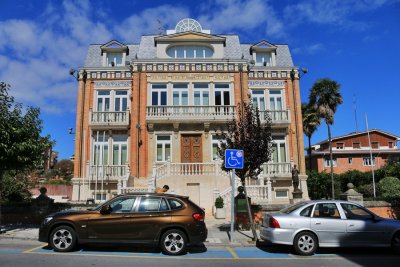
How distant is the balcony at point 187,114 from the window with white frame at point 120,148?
2577mm

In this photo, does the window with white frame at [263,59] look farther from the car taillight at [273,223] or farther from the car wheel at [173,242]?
the car wheel at [173,242]

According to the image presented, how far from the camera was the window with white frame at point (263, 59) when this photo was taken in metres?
26.8

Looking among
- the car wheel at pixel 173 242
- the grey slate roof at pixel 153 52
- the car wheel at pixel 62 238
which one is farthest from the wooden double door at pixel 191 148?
the car wheel at pixel 62 238

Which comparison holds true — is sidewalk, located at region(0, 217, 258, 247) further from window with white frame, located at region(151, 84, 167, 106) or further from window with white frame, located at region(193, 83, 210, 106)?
window with white frame, located at region(151, 84, 167, 106)

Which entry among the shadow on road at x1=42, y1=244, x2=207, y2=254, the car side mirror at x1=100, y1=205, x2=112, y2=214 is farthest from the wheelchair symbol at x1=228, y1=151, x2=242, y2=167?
the car side mirror at x1=100, y1=205, x2=112, y2=214

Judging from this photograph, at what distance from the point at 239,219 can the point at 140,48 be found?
16.6 m

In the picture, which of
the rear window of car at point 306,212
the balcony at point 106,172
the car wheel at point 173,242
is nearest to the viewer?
the car wheel at point 173,242

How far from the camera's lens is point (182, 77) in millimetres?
24688

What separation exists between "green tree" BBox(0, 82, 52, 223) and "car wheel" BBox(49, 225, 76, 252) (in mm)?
4841

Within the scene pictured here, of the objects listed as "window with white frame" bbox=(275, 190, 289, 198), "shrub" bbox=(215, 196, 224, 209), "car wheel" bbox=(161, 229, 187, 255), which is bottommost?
"car wheel" bbox=(161, 229, 187, 255)

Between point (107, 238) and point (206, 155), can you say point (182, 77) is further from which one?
point (107, 238)

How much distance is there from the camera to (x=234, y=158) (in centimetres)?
1157

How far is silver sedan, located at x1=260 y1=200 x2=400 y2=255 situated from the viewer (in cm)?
936

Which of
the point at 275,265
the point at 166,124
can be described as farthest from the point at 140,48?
the point at 275,265
